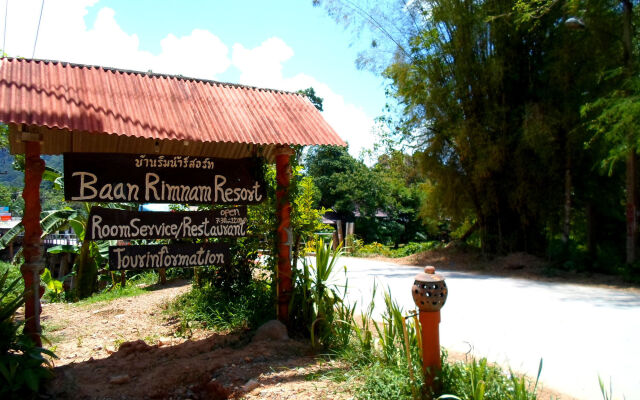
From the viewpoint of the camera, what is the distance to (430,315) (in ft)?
11.2

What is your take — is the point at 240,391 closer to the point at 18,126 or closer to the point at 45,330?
the point at 18,126

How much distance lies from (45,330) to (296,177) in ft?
14.3

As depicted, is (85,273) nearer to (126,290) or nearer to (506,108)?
(126,290)

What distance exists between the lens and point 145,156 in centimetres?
525

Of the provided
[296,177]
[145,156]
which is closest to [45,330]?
[145,156]

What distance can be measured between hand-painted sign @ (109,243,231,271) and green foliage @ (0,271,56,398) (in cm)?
125

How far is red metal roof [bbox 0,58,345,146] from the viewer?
4.49m

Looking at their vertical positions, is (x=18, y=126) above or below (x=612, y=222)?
above

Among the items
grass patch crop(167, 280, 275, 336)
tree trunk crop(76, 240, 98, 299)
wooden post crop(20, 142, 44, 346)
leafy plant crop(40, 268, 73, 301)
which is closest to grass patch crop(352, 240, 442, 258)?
tree trunk crop(76, 240, 98, 299)

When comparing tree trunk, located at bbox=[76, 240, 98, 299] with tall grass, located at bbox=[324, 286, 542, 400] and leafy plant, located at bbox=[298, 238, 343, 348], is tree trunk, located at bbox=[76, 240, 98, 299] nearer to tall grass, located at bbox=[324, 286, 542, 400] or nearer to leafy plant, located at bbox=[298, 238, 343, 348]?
leafy plant, located at bbox=[298, 238, 343, 348]

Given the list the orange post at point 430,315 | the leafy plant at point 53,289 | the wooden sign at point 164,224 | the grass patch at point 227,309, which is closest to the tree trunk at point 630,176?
the grass patch at point 227,309

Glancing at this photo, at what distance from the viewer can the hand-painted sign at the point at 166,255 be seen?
17.1ft

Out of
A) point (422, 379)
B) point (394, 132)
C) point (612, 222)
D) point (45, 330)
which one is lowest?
point (45, 330)

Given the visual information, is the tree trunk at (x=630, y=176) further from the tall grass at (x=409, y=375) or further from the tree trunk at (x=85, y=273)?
the tree trunk at (x=85, y=273)
